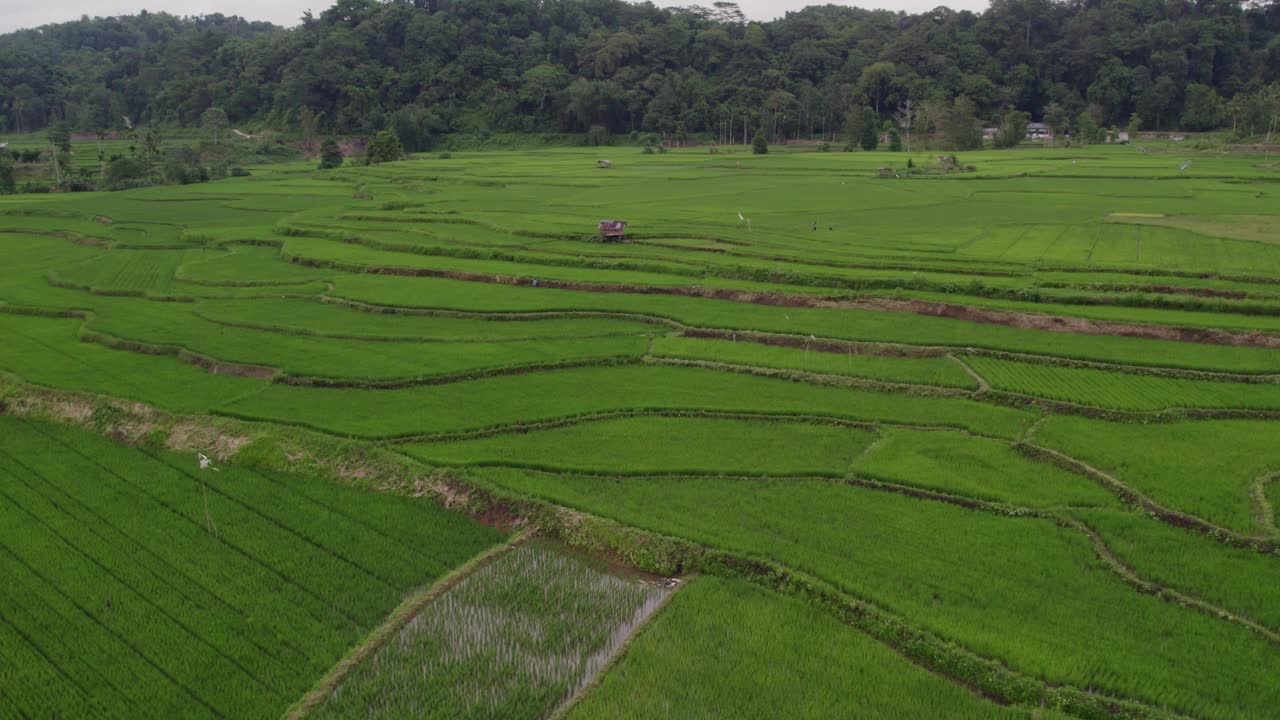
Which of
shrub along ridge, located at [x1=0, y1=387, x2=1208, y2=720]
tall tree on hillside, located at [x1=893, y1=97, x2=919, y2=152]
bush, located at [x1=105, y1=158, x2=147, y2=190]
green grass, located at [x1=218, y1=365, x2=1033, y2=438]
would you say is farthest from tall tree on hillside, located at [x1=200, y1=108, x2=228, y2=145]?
green grass, located at [x1=218, y1=365, x2=1033, y2=438]

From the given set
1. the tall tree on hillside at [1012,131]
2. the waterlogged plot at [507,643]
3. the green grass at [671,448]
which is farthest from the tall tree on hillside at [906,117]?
the waterlogged plot at [507,643]

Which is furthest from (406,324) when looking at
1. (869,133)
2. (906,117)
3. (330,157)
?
(906,117)

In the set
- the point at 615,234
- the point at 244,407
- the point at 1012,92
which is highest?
the point at 1012,92

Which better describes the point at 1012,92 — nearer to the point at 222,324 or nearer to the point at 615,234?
the point at 615,234

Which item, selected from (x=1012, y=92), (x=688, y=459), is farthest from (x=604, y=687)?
(x=1012, y=92)

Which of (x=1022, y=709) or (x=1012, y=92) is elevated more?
(x=1012, y=92)

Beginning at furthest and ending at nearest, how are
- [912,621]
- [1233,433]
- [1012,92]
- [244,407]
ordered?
1. [1012,92]
2. [244,407]
3. [1233,433]
4. [912,621]

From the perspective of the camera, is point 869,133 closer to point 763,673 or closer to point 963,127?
point 963,127
